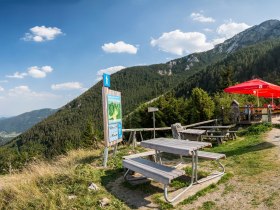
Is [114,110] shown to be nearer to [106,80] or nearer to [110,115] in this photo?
[110,115]

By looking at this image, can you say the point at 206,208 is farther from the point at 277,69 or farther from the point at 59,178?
the point at 277,69

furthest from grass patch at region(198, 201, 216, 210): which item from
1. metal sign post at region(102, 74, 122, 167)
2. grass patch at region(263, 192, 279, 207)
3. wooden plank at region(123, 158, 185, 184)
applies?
metal sign post at region(102, 74, 122, 167)

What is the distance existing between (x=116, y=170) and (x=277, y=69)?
123931 millimetres

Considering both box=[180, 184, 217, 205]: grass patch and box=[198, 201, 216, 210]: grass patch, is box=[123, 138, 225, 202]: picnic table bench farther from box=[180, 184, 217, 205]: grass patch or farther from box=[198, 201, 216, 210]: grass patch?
box=[198, 201, 216, 210]: grass patch

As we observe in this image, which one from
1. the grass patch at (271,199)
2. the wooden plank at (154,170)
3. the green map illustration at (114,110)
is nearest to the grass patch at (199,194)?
the wooden plank at (154,170)

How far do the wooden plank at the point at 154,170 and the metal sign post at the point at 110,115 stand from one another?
1.81 metres

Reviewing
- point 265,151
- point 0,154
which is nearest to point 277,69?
point 0,154

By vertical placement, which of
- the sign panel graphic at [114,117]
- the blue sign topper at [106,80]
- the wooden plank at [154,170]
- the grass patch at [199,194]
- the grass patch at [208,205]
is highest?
the blue sign topper at [106,80]

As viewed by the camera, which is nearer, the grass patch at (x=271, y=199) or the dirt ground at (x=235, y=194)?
the grass patch at (x=271, y=199)

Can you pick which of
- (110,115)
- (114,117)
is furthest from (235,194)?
(114,117)

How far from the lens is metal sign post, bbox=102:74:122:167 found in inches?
342

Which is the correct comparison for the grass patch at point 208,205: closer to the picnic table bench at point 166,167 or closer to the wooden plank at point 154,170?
the picnic table bench at point 166,167

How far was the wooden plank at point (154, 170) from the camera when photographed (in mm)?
5491

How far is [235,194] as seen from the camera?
594cm
